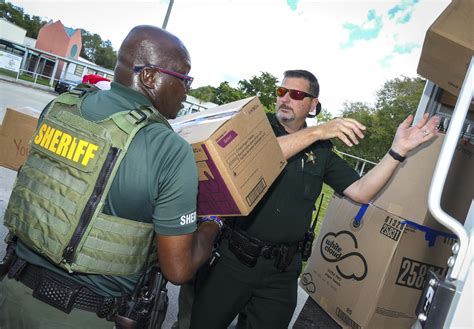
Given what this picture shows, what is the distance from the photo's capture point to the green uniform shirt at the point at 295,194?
2412 mm

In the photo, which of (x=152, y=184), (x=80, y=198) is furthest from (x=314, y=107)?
(x=80, y=198)

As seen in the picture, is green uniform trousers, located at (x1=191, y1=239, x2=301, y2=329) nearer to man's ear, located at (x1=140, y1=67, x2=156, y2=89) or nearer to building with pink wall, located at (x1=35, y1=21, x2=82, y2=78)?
man's ear, located at (x1=140, y1=67, x2=156, y2=89)

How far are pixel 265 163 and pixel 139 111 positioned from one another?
0.69 metres

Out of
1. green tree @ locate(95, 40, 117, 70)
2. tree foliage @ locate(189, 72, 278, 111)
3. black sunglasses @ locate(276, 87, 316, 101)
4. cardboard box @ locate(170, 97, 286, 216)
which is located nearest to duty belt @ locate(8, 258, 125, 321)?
cardboard box @ locate(170, 97, 286, 216)

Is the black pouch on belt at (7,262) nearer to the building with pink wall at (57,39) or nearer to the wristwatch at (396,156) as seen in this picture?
the wristwatch at (396,156)

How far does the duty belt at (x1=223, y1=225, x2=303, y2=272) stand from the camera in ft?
7.79

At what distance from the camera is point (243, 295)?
2.38 meters

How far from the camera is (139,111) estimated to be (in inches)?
54.5

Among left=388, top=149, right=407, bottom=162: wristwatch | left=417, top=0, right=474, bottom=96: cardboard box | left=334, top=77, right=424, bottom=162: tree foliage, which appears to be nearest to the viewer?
left=417, top=0, right=474, bottom=96: cardboard box

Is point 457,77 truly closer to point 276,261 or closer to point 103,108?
point 276,261

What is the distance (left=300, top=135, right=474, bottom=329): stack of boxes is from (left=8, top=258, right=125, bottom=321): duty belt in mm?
1472

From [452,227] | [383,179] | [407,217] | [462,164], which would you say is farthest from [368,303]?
[452,227]

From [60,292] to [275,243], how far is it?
1373 millimetres

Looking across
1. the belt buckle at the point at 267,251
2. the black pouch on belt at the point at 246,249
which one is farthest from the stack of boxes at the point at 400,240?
the black pouch on belt at the point at 246,249
